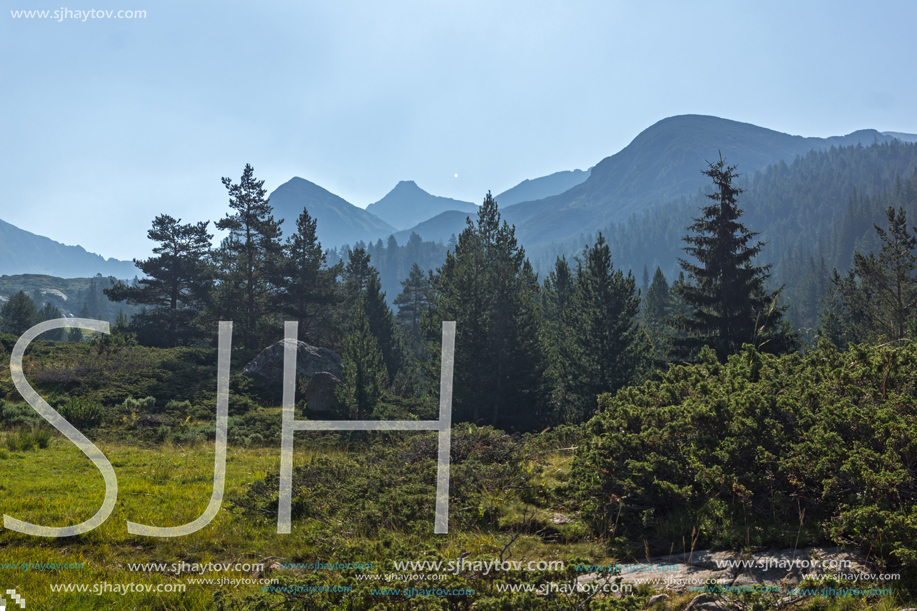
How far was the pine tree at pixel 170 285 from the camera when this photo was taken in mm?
37844

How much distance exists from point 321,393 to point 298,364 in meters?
2.71

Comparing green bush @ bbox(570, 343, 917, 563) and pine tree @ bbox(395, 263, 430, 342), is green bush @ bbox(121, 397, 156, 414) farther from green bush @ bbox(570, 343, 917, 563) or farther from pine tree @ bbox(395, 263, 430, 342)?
pine tree @ bbox(395, 263, 430, 342)

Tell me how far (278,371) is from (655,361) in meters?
23.0

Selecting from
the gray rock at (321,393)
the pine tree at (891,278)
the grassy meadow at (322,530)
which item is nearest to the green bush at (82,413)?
the grassy meadow at (322,530)

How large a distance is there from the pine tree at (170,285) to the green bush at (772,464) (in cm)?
3947

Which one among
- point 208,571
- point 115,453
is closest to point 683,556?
point 208,571

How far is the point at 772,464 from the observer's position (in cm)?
540

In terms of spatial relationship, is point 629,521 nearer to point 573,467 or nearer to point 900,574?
point 573,467

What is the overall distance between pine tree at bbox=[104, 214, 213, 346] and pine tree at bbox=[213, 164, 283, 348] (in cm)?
277

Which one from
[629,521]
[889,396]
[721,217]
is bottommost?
[629,521]

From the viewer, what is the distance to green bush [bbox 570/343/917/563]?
165 inches

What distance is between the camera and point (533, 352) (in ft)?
88.8

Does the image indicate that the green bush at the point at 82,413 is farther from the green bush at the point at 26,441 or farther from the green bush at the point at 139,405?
the green bush at the point at 26,441

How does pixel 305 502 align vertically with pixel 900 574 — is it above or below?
below
